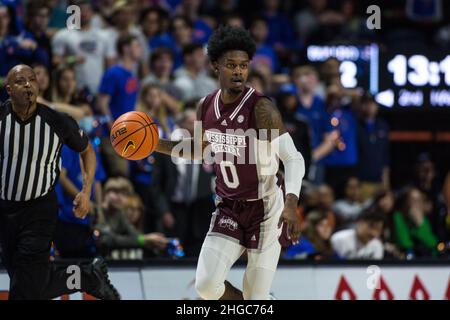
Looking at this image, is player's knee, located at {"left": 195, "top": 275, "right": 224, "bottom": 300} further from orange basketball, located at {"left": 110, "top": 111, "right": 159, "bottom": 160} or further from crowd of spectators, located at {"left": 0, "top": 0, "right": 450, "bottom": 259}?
crowd of spectators, located at {"left": 0, "top": 0, "right": 450, "bottom": 259}

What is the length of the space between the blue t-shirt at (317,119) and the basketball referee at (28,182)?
5.01m

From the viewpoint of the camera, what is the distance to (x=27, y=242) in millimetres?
7688

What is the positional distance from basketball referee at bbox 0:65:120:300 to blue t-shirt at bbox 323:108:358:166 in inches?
205

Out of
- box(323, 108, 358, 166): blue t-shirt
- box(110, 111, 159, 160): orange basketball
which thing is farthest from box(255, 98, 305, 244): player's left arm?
box(323, 108, 358, 166): blue t-shirt

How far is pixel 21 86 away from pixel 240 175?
1.72 metres

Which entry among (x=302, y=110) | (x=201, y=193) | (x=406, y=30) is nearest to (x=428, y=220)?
(x=302, y=110)

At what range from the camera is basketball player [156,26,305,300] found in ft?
24.1

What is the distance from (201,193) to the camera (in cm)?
1090

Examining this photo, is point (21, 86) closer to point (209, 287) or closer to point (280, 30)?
point (209, 287)

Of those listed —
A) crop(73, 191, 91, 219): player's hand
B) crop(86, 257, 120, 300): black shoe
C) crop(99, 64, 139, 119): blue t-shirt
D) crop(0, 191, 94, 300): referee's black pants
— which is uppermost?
crop(99, 64, 139, 119): blue t-shirt

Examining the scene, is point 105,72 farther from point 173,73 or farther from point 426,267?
point 426,267

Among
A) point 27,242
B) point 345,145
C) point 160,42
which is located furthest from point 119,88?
point 27,242
